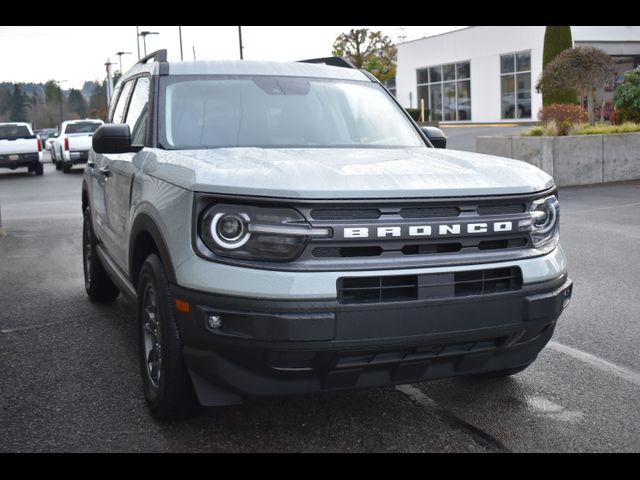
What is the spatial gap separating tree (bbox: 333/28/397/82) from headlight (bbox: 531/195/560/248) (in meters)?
51.8

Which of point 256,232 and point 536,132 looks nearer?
point 256,232

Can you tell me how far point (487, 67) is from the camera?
3919 cm

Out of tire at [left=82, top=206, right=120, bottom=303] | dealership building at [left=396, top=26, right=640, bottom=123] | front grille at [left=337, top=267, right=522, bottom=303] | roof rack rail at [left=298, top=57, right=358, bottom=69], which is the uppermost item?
dealership building at [left=396, top=26, right=640, bottom=123]

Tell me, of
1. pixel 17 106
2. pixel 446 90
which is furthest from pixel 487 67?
pixel 17 106

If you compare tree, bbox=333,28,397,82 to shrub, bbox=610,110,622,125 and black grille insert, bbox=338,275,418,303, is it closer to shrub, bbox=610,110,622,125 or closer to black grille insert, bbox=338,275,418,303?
shrub, bbox=610,110,622,125

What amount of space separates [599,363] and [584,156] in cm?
1179

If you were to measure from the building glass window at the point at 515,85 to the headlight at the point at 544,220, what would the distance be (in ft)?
111

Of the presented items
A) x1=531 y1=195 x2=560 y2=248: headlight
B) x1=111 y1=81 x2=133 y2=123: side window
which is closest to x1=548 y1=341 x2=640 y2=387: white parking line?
x1=531 y1=195 x2=560 y2=248: headlight

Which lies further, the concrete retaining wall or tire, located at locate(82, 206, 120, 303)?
the concrete retaining wall

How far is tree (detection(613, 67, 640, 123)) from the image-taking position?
18.6 meters

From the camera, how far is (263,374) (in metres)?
3.37

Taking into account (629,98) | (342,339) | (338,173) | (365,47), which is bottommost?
(342,339)

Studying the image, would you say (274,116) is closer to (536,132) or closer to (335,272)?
(335,272)
